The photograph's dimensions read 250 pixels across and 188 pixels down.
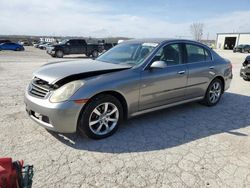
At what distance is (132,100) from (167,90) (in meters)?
0.86

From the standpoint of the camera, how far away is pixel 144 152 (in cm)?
335

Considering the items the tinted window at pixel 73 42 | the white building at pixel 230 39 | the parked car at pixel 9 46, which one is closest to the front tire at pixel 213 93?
the tinted window at pixel 73 42

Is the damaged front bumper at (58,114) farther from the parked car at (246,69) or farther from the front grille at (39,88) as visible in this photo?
the parked car at (246,69)

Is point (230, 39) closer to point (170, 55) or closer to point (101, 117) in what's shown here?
point (170, 55)

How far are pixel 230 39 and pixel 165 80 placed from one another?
65.2 meters

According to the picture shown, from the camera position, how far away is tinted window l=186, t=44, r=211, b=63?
4859 millimetres

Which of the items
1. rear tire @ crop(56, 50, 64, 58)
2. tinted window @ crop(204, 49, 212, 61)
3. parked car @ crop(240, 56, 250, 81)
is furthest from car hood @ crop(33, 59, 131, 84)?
rear tire @ crop(56, 50, 64, 58)

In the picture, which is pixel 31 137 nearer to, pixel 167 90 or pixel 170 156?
pixel 170 156

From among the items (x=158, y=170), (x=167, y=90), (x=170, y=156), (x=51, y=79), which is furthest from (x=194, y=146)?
(x=51, y=79)

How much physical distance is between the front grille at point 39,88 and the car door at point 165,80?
1.54m

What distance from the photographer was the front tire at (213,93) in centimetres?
543

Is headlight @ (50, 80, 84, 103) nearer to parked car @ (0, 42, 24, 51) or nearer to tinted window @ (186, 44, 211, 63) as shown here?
tinted window @ (186, 44, 211, 63)

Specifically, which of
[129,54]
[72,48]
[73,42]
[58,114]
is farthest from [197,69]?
[73,42]

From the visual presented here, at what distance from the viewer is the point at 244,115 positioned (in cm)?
506
